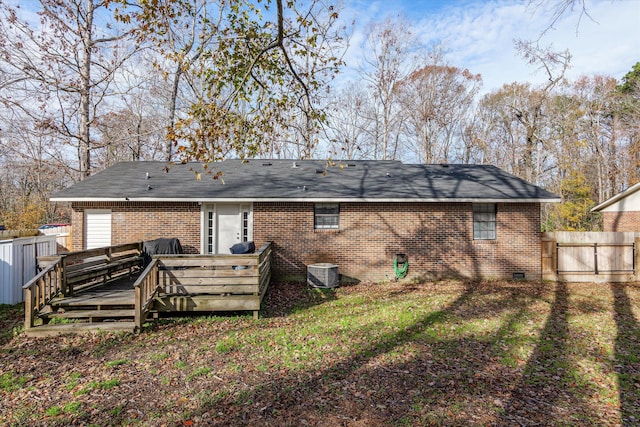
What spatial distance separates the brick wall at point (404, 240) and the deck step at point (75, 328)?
5.12 m

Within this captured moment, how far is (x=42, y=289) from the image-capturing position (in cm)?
637

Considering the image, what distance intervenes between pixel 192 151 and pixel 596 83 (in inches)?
1278

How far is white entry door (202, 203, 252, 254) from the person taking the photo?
11125mm

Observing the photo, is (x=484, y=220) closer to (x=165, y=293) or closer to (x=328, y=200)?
(x=328, y=200)

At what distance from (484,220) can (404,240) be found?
9.45 ft

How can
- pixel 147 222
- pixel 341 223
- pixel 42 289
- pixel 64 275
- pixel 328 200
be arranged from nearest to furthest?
pixel 42 289
pixel 64 275
pixel 328 200
pixel 147 222
pixel 341 223

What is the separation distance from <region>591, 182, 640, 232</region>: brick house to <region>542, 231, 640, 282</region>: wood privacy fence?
6618mm

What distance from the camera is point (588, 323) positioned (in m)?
6.97

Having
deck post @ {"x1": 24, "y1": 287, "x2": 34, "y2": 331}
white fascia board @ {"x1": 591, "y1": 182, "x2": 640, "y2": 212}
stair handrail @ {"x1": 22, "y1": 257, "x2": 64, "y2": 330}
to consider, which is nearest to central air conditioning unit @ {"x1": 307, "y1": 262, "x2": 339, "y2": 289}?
stair handrail @ {"x1": 22, "y1": 257, "x2": 64, "y2": 330}

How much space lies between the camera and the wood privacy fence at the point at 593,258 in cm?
1109

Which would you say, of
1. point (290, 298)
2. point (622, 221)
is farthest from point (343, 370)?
point (622, 221)

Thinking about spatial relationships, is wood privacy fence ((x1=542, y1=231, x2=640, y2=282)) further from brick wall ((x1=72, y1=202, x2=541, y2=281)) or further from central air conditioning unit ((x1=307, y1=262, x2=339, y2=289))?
central air conditioning unit ((x1=307, y1=262, x2=339, y2=289))

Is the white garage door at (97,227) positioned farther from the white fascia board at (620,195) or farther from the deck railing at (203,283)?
the white fascia board at (620,195)

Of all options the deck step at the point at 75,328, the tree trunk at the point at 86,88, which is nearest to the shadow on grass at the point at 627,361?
the deck step at the point at 75,328
